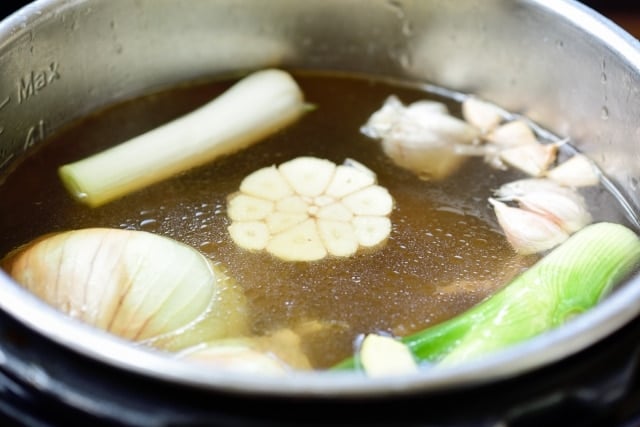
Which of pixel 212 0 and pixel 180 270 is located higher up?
pixel 212 0

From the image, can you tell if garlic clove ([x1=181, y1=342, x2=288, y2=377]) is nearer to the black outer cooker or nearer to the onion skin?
the onion skin

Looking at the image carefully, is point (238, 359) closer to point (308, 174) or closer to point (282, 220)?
point (282, 220)

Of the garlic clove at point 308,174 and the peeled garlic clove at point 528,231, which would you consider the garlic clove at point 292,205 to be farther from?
the peeled garlic clove at point 528,231

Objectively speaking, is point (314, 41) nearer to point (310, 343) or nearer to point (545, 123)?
point (545, 123)

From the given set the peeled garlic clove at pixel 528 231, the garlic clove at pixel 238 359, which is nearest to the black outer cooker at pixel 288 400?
the garlic clove at pixel 238 359

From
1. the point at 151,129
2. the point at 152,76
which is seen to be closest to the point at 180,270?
the point at 151,129

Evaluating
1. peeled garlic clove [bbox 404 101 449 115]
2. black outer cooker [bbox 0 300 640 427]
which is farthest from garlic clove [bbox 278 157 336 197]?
black outer cooker [bbox 0 300 640 427]
